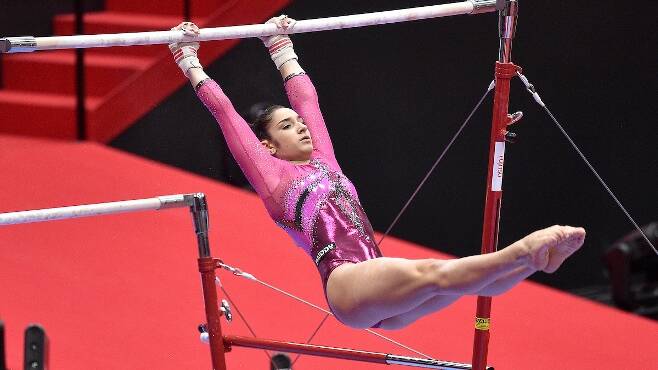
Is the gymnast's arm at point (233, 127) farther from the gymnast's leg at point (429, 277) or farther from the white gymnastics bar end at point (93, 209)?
the gymnast's leg at point (429, 277)

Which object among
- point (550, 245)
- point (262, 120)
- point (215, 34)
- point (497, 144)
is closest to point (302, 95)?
point (262, 120)

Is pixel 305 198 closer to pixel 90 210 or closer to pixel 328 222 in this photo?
pixel 328 222

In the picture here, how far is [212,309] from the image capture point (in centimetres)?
261

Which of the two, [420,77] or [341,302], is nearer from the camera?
[341,302]

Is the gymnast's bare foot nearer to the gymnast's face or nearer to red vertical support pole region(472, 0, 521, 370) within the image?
red vertical support pole region(472, 0, 521, 370)

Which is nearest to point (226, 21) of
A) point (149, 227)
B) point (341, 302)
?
point (149, 227)

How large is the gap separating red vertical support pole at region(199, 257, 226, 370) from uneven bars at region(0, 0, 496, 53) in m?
0.53

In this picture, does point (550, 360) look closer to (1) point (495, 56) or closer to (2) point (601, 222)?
(1) point (495, 56)

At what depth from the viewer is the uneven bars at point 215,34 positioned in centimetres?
240

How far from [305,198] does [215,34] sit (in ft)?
1.50

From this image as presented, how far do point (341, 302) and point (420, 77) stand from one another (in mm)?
3060

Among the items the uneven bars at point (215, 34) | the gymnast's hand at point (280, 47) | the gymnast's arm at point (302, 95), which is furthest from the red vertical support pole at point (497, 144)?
the gymnast's hand at point (280, 47)

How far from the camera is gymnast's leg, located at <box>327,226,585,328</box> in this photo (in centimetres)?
210

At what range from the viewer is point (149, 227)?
13.3 feet
